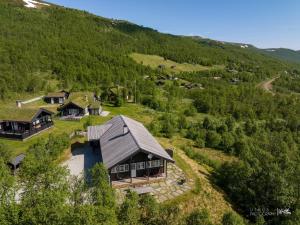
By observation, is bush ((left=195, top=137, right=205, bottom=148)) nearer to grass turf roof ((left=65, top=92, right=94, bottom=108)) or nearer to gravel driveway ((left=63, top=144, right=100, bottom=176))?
gravel driveway ((left=63, top=144, right=100, bottom=176))

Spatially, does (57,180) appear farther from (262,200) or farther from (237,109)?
(237,109)

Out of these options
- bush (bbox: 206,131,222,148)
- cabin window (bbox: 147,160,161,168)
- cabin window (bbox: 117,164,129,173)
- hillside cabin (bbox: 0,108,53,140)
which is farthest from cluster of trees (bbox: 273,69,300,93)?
cabin window (bbox: 117,164,129,173)

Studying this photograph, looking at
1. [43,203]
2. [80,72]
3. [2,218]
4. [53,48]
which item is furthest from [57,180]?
[53,48]

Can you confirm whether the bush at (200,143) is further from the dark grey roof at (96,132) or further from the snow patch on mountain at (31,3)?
the snow patch on mountain at (31,3)

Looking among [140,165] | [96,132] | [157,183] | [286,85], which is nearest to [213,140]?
[96,132]

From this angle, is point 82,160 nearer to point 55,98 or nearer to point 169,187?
point 169,187

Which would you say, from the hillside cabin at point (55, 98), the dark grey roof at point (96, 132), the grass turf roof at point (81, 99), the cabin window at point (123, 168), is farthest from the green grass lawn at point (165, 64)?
the cabin window at point (123, 168)
